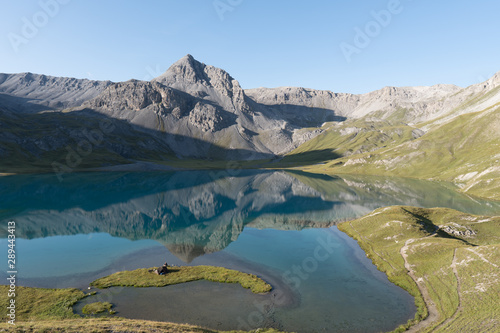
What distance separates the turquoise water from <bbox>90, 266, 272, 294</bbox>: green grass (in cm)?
212

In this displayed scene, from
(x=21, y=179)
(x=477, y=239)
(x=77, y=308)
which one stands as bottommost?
(x=477, y=239)

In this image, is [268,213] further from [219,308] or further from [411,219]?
[219,308]

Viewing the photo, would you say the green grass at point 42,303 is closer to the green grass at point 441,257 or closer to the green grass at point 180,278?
the green grass at point 180,278

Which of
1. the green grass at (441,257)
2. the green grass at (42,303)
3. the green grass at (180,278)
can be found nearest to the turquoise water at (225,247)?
the green grass at (180,278)

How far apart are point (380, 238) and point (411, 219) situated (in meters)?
11.3

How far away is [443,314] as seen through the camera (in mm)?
36656

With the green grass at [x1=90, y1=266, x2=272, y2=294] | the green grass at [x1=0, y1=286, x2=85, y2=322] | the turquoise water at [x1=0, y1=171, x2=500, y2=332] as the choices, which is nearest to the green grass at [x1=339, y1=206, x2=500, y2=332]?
the turquoise water at [x1=0, y1=171, x2=500, y2=332]

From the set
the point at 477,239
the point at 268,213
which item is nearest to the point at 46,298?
the point at 268,213

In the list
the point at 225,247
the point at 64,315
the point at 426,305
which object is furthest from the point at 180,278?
the point at 426,305

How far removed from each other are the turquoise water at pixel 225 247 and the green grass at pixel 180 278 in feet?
6.94

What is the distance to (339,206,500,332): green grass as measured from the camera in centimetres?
3541

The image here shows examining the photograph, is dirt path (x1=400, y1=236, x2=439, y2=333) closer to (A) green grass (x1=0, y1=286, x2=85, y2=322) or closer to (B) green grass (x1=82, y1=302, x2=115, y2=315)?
(B) green grass (x1=82, y1=302, x2=115, y2=315)

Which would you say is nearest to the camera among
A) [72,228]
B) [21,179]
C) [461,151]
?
[72,228]

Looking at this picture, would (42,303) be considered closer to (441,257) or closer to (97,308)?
(97,308)
